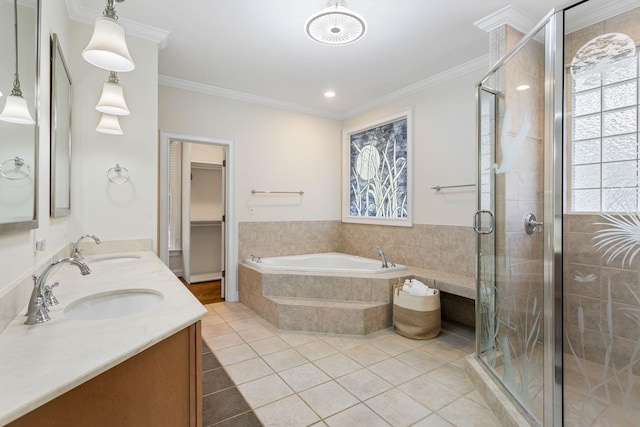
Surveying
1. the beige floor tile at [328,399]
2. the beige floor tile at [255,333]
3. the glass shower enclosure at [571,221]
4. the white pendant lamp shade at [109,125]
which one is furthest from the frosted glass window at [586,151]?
the white pendant lamp shade at [109,125]

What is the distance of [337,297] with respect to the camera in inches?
121

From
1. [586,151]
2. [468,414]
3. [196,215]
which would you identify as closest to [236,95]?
[196,215]

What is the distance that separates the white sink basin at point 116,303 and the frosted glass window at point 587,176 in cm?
210

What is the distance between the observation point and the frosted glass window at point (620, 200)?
1.35m

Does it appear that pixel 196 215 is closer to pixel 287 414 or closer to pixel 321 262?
pixel 321 262

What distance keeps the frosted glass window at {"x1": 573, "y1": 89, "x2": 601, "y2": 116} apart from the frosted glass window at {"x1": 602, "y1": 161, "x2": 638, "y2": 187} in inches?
12.3

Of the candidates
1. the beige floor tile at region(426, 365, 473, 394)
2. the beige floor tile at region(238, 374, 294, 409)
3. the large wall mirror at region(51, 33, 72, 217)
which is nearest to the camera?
the large wall mirror at region(51, 33, 72, 217)

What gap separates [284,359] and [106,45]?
225cm

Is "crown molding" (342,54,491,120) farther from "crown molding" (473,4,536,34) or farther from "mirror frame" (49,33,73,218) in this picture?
"mirror frame" (49,33,73,218)

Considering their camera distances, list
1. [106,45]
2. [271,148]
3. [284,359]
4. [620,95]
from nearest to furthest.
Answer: [106,45] < [620,95] < [284,359] < [271,148]

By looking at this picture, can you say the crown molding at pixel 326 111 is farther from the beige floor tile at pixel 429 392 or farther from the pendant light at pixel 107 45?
the beige floor tile at pixel 429 392

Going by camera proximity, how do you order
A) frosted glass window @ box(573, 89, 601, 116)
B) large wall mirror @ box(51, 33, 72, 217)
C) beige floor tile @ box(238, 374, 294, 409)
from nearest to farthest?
frosted glass window @ box(573, 89, 601, 116) → large wall mirror @ box(51, 33, 72, 217) → beige floor tile @ box(238, 374, 294, 409)

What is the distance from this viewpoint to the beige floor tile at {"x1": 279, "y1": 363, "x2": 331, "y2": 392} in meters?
2.04

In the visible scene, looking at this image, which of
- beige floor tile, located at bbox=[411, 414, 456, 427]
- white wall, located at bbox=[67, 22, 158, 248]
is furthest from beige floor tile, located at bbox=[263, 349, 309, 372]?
white wall, located at bbox=[67, 22, 158, 248]
